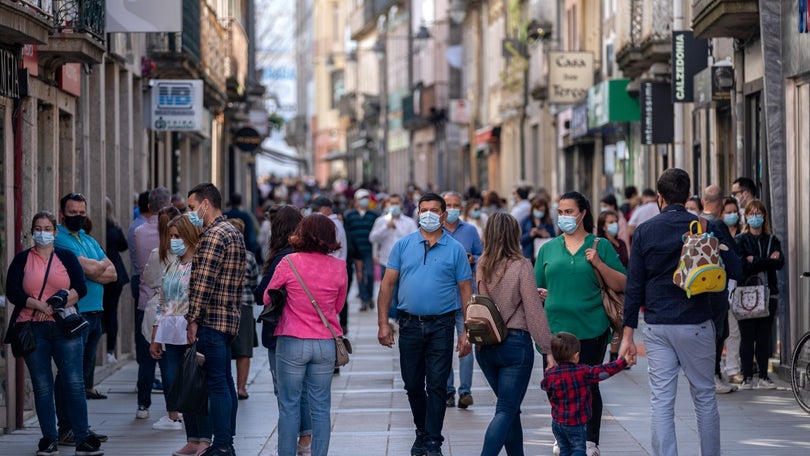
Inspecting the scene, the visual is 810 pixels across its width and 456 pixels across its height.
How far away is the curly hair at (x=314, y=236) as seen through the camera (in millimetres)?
10656

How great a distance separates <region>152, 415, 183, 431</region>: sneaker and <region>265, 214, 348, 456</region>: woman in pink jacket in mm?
3256

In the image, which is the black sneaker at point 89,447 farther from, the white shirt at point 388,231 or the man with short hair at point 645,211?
the white shirt at point 388,231

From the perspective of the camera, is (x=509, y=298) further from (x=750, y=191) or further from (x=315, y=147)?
(x=315, y=147)

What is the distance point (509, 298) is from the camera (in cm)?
1084

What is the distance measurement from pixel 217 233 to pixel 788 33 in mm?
7706

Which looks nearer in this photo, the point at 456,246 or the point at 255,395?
the point at 456,246

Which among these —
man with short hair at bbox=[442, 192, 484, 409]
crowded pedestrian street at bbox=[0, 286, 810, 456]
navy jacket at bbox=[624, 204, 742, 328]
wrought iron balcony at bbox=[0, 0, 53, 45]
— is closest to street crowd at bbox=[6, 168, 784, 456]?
navy jacket at bbox=[624, 204, 742, 328]

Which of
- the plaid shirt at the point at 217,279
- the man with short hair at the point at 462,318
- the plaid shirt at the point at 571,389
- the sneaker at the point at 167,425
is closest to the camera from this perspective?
the plaid shirt at the point at 571,389

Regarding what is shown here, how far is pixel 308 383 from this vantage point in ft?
35.3

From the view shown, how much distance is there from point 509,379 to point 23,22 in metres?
4.79

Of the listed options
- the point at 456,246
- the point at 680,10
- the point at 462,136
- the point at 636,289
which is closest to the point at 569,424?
the point at 636,289

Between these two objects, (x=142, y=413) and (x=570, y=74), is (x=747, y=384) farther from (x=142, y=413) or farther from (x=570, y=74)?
(x=570, y=74)

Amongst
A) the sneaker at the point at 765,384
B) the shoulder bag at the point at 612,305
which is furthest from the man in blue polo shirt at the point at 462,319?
the shoulder bag at the point at 612,305

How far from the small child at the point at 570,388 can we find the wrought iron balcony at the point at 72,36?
6661mm
